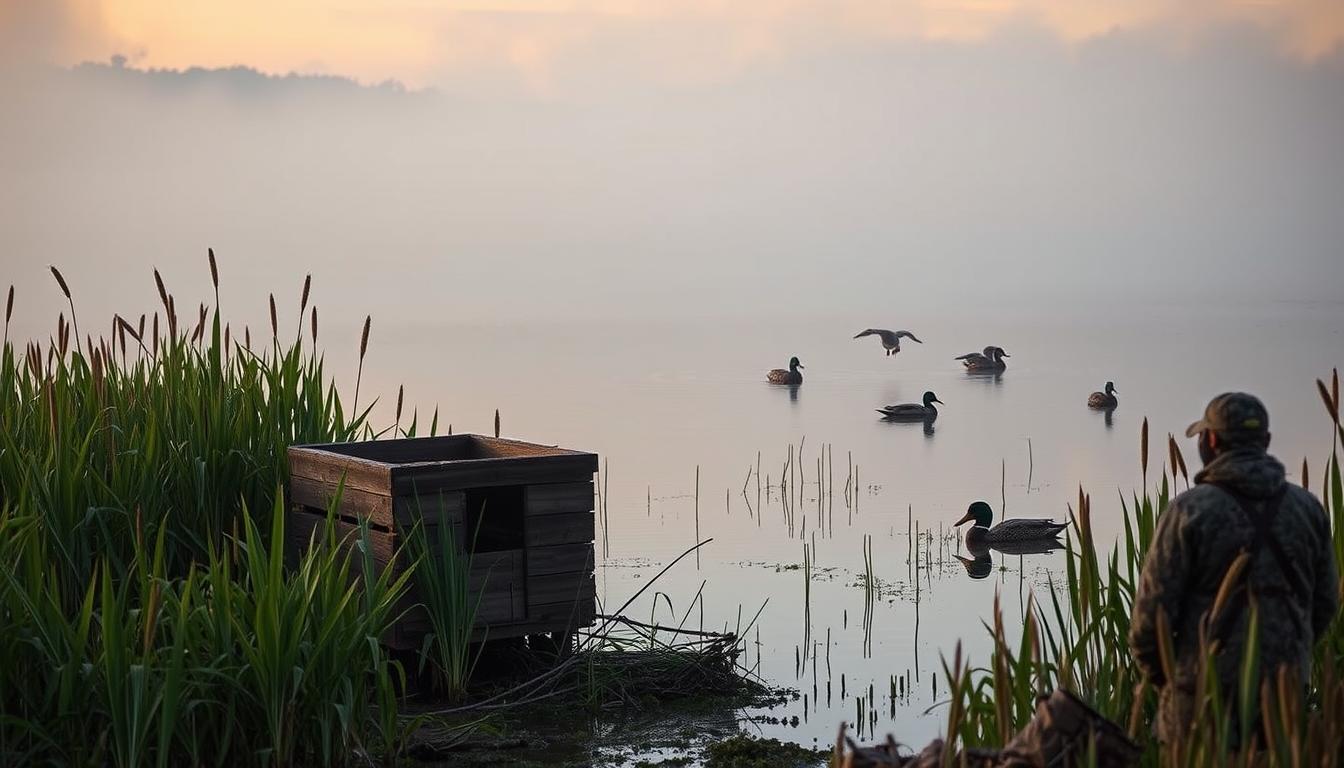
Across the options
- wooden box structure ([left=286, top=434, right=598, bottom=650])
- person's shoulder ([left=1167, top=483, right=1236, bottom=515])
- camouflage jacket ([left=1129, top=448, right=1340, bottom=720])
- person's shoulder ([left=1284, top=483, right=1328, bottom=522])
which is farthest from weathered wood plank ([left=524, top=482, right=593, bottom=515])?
person's shoulder ([left=1284, top=483, right=1328, bottom=522])

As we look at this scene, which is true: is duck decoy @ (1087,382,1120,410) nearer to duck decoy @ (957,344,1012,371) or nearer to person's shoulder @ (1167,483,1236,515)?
duck decoy @ (957,344,1012,371)

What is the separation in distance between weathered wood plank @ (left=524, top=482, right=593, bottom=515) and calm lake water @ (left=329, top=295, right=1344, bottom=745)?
1285 mm

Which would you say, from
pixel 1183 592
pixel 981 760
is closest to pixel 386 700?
pixel 981 760

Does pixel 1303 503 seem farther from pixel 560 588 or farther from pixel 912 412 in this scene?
pixel 912 412

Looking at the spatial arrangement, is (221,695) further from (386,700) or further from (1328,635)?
(1328,635)

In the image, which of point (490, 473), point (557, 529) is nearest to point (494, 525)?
point (557, 529)

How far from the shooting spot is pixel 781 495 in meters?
17.1

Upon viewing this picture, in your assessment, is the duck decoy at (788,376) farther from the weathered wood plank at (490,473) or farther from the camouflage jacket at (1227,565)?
the camouflage jacket at (1227,565)

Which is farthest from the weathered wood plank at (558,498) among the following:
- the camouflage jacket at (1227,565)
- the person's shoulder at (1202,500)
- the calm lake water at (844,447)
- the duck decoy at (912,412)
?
the duck decoy at (912,412)

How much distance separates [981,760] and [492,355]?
1642 inches

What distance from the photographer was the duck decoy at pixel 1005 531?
14.0m

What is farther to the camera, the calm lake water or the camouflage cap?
the calm lake water

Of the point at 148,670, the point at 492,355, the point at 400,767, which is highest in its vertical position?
the point at 492,355

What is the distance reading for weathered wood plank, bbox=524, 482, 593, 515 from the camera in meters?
7.87
